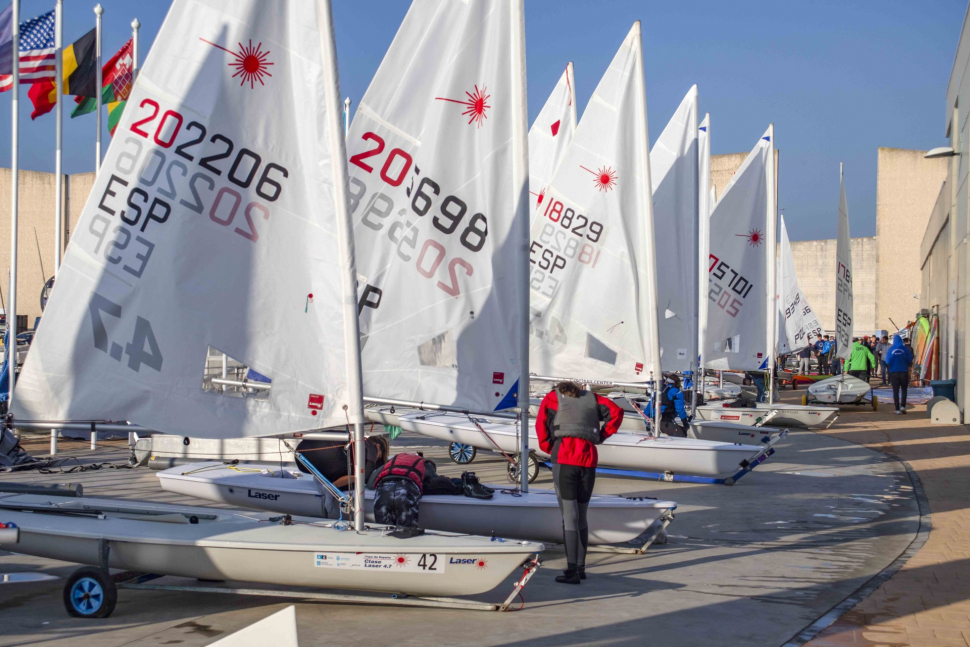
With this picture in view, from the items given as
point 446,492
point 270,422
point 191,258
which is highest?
point 191,258

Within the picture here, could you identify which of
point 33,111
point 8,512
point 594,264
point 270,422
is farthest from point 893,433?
point 33,111

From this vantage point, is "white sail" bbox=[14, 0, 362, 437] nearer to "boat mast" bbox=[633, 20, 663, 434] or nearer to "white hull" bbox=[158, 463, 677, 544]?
"white hull" bbox=[158, 463, 677, 544]

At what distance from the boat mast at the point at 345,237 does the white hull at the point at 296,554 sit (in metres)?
0.33

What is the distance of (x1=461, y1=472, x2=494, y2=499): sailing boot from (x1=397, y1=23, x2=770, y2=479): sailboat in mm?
3901

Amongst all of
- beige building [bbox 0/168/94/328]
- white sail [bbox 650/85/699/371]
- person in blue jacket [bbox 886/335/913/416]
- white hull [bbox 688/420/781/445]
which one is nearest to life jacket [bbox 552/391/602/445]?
white hull [bbox 688/420/781/445]

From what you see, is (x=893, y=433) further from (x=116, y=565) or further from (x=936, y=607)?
(x=116, y=565)

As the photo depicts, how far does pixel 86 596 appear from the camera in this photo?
4.89 metres

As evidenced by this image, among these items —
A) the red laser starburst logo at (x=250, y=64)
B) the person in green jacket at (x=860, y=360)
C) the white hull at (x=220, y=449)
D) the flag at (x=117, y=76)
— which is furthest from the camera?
the person in green jacket at (x=860, y=360)

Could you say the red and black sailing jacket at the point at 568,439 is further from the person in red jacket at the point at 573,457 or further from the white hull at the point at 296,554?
the white hull at the point at 296,554

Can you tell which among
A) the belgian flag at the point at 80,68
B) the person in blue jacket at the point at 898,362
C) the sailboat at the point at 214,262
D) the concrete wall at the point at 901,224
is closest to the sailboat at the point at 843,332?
the person in blue jacket at the point at 898,362

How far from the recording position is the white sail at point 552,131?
15.5 metres

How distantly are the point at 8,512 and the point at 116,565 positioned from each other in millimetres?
906

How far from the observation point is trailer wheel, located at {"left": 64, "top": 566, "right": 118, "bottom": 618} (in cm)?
486

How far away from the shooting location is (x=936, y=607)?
5234 mm
